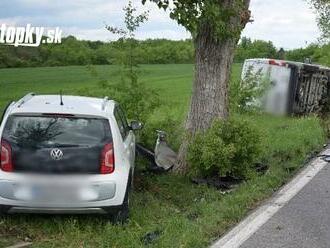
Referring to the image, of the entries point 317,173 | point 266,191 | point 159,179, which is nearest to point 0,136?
point 159,179

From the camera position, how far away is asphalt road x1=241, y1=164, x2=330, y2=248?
6.56 m

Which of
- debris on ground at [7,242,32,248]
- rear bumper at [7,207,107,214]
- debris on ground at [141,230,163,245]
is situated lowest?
debris on ground at [7,242,32,248]

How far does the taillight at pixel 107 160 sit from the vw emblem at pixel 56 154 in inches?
18.5

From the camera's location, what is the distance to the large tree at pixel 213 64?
31.3 feet

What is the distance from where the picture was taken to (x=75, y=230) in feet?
22.1

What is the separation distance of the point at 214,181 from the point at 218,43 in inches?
88.8

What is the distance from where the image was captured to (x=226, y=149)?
9250 millimetres

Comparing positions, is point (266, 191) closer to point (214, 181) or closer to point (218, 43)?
point (214, 181)

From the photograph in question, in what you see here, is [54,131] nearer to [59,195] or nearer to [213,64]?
[59,195]

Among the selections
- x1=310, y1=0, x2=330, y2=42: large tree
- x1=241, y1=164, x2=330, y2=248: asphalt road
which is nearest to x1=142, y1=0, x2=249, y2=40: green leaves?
x1=241, y1=164, x2=330, y2=248: asphalt road

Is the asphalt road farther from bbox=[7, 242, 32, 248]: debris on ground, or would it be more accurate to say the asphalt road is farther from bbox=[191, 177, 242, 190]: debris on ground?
bbox=[7, 242, 32, 248]: debris on ground

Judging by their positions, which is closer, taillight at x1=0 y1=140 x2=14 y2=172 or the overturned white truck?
taillight at x1=0 y1=140 x2=14 y2=172

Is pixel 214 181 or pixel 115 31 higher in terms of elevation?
pixel 115 31

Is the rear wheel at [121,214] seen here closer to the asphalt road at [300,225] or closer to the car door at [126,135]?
the car door at [126,135]
